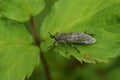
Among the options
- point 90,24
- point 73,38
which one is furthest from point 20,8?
point 90,24

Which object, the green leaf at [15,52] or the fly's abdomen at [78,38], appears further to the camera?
the fly's abdomen at [78,38]

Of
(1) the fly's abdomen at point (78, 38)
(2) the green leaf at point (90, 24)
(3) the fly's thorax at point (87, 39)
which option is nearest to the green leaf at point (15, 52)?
(2) the green leaf at point (90, 24)

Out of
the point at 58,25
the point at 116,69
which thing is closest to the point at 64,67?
the point at 116,69

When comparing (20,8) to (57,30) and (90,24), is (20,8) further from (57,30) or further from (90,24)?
(90,24)

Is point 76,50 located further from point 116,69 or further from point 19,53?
point 116,69

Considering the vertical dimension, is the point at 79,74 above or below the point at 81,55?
below

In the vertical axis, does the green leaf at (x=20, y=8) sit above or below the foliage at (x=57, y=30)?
above

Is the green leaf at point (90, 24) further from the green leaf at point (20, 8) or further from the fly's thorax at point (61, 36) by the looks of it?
the green leaf at point (20, 8)
